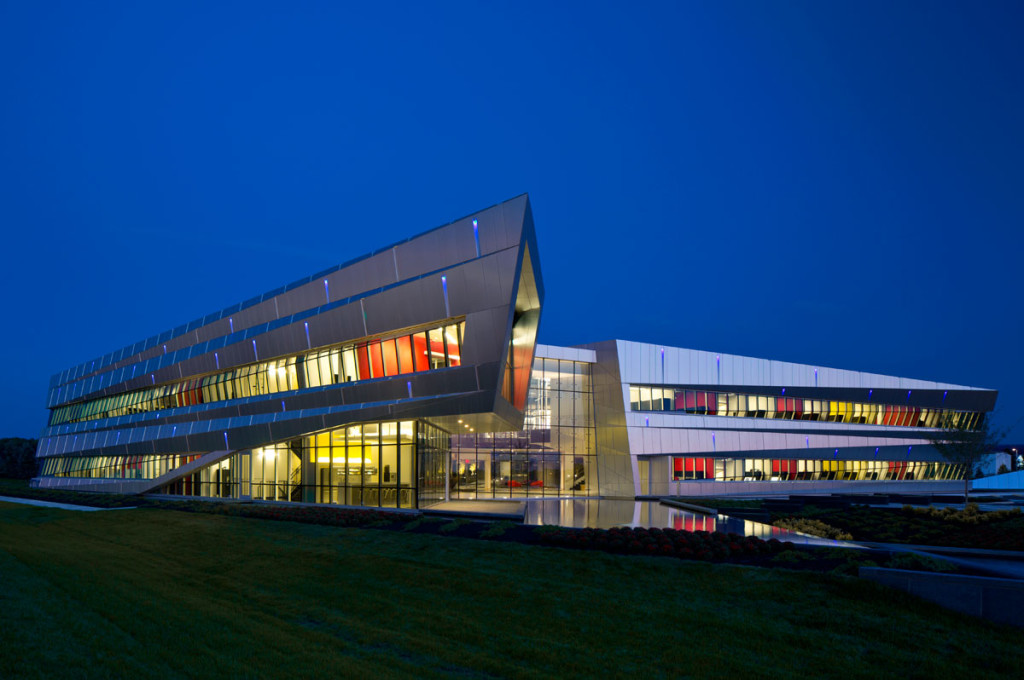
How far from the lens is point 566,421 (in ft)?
150

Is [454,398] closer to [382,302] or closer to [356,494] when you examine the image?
[382,302]

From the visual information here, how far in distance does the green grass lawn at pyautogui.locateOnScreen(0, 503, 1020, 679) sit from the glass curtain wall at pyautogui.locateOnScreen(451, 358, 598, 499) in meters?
27.1

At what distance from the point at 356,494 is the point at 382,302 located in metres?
9.81

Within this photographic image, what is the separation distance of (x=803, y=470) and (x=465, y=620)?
44715 millimetres

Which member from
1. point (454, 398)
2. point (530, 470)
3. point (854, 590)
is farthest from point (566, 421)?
point (854, 590)

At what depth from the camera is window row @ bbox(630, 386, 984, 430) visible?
4550cm

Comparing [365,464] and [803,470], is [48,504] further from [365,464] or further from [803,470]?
[803,470]

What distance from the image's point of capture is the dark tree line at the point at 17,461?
8188 cm

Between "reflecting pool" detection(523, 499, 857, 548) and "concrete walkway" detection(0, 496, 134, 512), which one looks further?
"concrete walkway" detection(0, 496, 134, 512)

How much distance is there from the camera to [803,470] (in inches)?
1951

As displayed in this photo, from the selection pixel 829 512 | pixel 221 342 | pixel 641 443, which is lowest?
pixel 829 512

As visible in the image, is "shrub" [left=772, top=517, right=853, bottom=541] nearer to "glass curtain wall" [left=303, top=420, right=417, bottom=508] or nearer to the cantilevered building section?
the cantilevered building section

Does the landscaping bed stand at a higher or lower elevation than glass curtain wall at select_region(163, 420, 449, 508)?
lower

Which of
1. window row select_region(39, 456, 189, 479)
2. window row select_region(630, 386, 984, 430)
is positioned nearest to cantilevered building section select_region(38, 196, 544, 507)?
window row select_region(39, 456, 189, 479)
